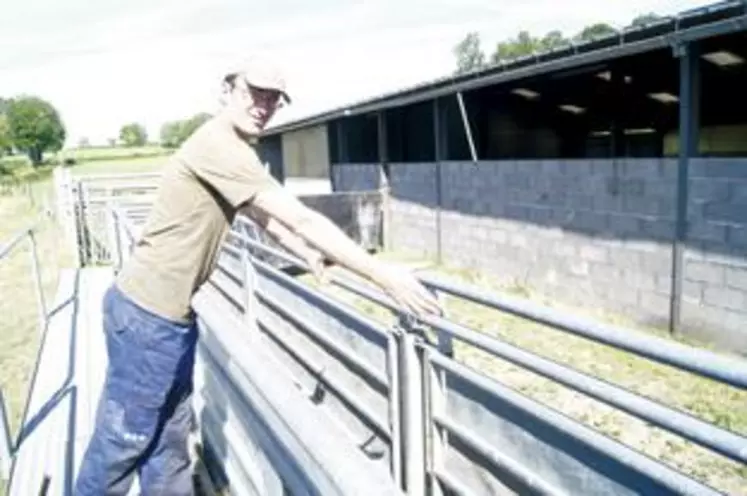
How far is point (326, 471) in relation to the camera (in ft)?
4.39

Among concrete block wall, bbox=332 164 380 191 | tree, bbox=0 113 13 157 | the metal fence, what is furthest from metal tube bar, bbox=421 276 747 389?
tree, bbox=0 113 13 157

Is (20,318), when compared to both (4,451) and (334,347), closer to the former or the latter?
(4,451)

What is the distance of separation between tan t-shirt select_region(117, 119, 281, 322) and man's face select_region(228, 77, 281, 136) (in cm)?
5

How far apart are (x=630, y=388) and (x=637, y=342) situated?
499 centimetres

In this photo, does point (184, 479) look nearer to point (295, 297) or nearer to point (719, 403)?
point (295, 297)

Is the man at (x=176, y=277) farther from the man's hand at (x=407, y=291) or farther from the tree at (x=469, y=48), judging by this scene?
the tree at (x=469, y=48)

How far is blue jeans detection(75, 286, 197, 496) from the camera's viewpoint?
8.13ft

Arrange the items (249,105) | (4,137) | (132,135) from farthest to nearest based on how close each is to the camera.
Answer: (132,135) < (4,137) < (249,105)

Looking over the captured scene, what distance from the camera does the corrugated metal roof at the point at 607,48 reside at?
6.62 m

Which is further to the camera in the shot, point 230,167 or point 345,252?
point 230,167

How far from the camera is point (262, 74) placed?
2156mm

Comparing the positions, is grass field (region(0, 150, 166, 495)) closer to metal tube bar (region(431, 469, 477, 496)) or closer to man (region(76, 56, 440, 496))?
man (region(76, 56, 440, 496))

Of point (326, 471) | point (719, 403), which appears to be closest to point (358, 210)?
point (719, 403)


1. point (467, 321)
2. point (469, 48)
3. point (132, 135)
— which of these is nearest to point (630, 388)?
point (467, 321)
